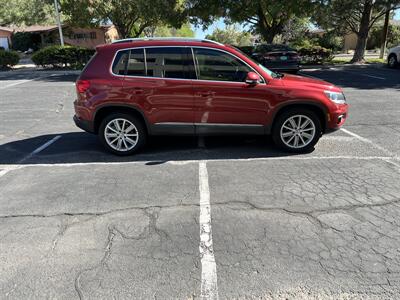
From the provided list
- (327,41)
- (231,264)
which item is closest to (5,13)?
(327,41)

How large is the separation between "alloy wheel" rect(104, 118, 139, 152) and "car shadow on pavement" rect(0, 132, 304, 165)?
18 cm

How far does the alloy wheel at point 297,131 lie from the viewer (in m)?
5.50

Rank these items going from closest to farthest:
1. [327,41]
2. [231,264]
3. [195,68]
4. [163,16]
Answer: [231,264]
[195,68]
[163,16]
[327,41]

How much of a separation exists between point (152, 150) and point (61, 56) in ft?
62.0

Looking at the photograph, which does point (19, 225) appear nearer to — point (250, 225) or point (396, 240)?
point (250, 225)

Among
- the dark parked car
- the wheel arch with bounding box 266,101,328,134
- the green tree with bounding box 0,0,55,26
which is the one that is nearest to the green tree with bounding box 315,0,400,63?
the dark parked car

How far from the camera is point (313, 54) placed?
74.5ft

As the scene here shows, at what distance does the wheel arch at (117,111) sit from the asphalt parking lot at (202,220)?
58 cm

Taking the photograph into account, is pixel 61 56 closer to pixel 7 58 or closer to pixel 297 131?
pixel 7 58

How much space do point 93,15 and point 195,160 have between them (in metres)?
22.5

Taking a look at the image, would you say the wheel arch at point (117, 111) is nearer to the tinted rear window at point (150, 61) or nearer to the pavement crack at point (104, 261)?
the tinted rear window at point (150, 61)

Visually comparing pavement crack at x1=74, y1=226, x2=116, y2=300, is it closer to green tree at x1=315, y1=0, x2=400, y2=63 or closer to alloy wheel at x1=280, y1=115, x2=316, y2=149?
alloy wheel at x1=280, y1=115, x2=316, y2=149

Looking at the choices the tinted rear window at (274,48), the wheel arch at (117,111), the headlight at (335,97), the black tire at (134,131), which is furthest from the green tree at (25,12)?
the headlight at (335,97)

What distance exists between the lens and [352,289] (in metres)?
2.67
